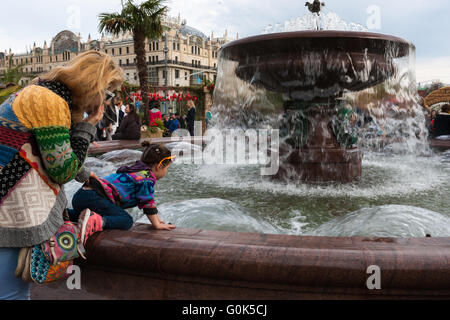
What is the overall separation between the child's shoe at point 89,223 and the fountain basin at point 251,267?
0.05m

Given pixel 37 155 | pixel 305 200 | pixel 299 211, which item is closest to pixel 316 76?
pixel 305 200

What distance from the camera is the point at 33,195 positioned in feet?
5.17

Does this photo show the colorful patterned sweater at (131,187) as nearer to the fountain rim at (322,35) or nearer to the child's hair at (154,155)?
the child's hair at (154,155)

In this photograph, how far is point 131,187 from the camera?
2395 mm

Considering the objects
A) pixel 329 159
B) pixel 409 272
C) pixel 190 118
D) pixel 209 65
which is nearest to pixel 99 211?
pixel 409 272

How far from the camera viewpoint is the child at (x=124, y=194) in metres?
2.31

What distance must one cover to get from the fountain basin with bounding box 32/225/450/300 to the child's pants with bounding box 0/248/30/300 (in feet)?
1.83

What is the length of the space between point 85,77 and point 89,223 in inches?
32.4

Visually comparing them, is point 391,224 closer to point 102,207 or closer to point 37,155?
point 102,207

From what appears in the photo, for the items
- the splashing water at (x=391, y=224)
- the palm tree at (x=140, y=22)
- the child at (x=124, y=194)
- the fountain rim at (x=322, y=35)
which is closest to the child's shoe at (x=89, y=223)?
the child at (x=124, y=194)

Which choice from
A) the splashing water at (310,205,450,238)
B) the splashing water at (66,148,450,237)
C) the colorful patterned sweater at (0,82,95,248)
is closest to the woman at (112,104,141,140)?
the splashing water at (66,148,450,237)

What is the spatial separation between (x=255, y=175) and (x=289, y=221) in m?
2.28
